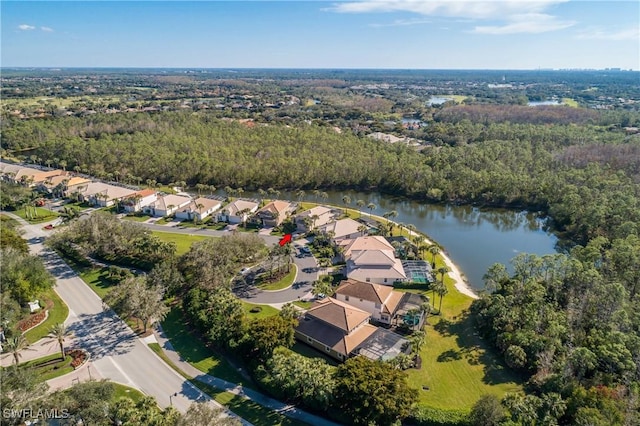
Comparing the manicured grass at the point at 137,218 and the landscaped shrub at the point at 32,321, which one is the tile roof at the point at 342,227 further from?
the landscaped shrub at the point at 32,321

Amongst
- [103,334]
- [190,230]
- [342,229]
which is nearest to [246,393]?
[103,334]

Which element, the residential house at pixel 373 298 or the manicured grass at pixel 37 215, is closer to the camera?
the residential house at pixel 373 298

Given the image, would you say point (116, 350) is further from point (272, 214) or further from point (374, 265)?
point (272, 214)

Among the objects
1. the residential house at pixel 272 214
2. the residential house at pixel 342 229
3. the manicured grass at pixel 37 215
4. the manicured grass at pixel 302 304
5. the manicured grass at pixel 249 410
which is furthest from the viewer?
the manicured grass at pixel 37 215

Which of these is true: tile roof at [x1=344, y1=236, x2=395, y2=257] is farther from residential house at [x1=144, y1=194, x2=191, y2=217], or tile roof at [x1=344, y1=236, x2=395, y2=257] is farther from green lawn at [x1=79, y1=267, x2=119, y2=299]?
residential house at [x1=144, y1=194, x2=191, y2=217]

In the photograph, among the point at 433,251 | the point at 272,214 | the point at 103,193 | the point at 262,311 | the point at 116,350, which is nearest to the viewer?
the point at 116,350

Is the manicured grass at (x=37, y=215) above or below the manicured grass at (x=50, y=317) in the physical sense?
above

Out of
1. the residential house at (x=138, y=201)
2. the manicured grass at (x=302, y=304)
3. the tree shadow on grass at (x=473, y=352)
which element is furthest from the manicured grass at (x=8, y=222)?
→ the tree shadow on grass at (x=473, y=352)
